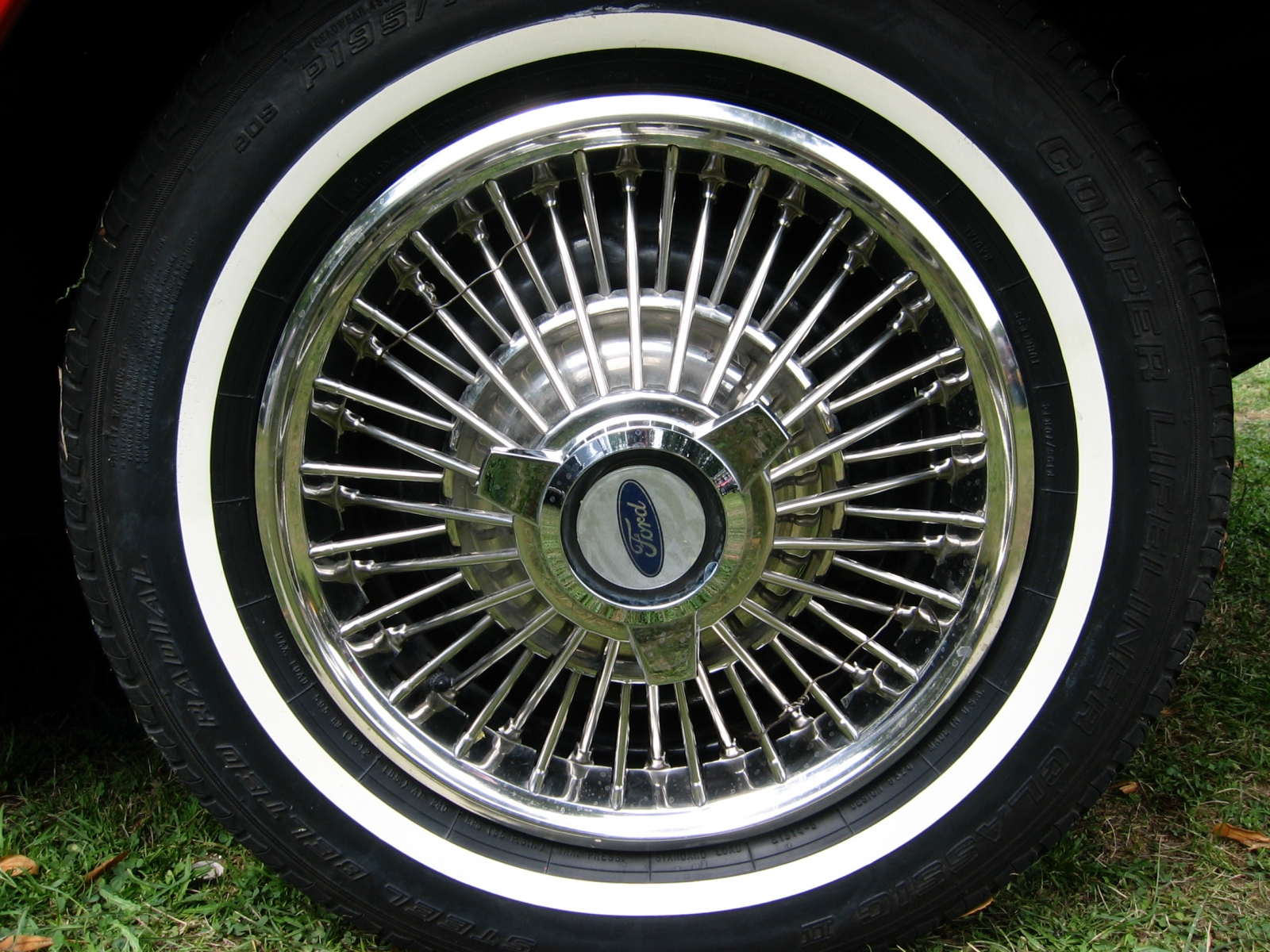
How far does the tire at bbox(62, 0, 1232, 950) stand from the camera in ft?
3.87

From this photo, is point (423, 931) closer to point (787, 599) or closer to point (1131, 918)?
point (787, 599)

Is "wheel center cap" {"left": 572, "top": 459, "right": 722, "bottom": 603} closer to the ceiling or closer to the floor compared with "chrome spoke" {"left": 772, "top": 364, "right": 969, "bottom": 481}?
closer to the floor

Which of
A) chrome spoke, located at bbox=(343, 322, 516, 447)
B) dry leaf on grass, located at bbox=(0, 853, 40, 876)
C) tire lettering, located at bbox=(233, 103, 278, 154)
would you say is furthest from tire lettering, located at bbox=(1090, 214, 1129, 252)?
dry leaf on grass, located at bbox=(0, 853, 40, 876)

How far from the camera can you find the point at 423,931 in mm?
1327

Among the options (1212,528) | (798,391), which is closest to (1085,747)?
(1212,528)

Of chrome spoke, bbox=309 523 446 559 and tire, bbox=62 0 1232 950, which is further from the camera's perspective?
chrome spoke, bbox=309 523 446 559

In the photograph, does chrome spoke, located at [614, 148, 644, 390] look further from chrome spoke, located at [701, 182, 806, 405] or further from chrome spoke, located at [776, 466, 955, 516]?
chrome spoke, located at [776, 466, 955, 516]

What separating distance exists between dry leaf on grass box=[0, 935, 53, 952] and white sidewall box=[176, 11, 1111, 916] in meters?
0.49

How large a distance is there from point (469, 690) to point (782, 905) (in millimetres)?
587

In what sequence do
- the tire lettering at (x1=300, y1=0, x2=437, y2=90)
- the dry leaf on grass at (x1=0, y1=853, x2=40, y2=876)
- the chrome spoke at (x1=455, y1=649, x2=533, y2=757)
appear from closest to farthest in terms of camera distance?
the tire lettering at (x1=300, y1=0, x2=437, y2=90)
the chrome spoke at (x1=455, y1=649, x2=533, y2=757)
the dry leaf on grass at (x1=0, y1=853, x2=40, y2=876)

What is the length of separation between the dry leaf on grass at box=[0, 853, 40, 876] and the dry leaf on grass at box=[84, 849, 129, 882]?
91 millimetres

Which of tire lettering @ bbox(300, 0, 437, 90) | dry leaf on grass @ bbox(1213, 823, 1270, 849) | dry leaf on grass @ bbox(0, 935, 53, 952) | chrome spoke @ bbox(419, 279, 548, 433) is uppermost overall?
tire lettering @ bbox(300, 0, 437, 90)

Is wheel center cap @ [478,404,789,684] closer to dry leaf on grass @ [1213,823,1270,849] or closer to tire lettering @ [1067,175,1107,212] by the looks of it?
tire lettering @ [1067,175,1107,212]

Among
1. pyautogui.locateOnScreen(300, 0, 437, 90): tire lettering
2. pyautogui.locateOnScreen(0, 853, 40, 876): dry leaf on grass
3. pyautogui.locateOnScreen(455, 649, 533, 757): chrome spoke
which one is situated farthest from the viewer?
pyautogui.locateOnScreen(0, 853, 40, 876): dry leaf on grass
